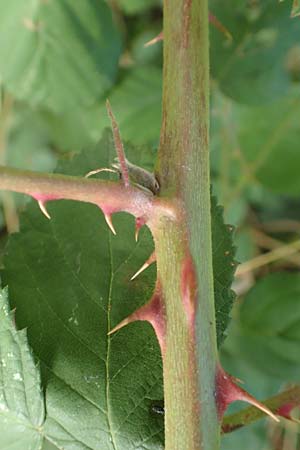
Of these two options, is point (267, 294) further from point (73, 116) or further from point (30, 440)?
point (30, 440)

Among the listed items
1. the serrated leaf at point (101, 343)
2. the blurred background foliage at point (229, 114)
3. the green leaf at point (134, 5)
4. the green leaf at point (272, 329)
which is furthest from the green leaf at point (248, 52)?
the serrated leaf at point (101, 343)

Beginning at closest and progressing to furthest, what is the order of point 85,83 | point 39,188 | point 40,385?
point 39,188, point 40,385, point 85,83

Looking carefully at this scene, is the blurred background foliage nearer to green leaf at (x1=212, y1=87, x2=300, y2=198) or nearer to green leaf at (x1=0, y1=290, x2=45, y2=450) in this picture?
green leaf at (x1=212, y1=87, x2=300, y2=198)

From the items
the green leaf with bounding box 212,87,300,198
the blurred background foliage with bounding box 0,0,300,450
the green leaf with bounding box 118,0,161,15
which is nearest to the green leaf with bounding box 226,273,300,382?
the blurred background foliage with bounding box 0,0,300,450

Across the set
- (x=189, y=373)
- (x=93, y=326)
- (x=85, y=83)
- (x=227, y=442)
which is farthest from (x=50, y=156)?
(x=189, y=373)

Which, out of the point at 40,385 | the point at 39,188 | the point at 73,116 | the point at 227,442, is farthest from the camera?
the point at 73,116
